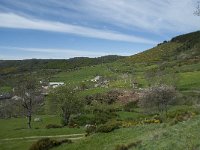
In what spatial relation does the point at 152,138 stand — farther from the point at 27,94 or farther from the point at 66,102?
the point at 27,94

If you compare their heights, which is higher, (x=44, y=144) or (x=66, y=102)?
(x=44, y=144)

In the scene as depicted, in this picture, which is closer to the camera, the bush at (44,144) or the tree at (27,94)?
the bush at (44,144)

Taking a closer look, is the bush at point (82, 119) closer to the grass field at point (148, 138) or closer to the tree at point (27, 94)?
the tree at point (27, 94)

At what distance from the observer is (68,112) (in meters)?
77.6

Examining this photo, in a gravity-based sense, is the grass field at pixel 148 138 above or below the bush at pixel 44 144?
above

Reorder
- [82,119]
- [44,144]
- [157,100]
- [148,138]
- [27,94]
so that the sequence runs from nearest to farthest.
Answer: [148,138], [44,144], [27,94], [82,119], [157,100]

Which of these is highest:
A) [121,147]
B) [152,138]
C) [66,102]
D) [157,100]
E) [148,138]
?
[152,138]

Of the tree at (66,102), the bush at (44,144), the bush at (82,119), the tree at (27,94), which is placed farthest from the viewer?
the tree at (66,102)

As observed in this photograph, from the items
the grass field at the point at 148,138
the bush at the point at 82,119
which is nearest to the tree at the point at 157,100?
the bush at the point at 82,119

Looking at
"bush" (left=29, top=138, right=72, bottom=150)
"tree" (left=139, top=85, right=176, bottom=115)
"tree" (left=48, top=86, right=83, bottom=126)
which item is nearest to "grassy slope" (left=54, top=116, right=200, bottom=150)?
"bush" (left=29, top=138, right=72, bottom=150)

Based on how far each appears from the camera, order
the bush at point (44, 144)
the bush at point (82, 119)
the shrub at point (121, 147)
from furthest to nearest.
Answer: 1. the bush at point (82, 119)
2. the bush at point (44, 144)
3. the shrub at point (121, 147)

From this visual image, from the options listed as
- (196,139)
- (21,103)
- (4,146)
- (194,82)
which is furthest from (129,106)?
(196,139)

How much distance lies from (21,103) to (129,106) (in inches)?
1418

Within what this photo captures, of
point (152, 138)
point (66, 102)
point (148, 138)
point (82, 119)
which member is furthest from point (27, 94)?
point (152, 138)
